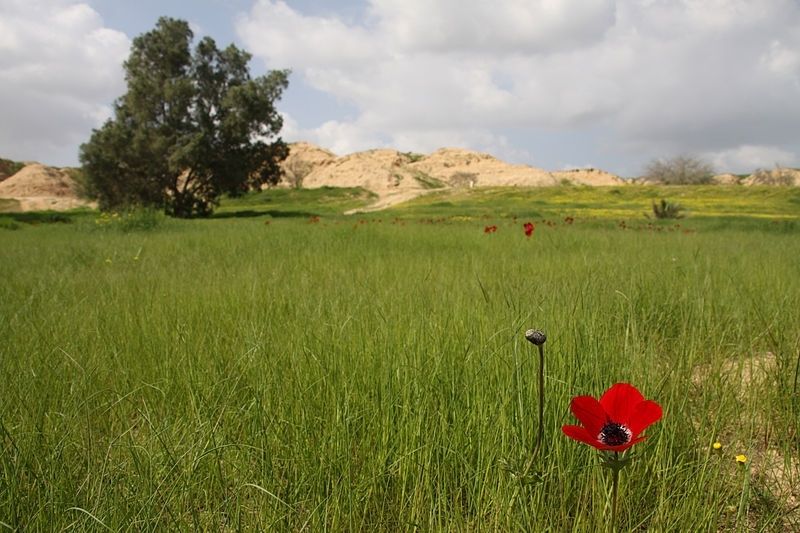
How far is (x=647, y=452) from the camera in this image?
1449 millimetres

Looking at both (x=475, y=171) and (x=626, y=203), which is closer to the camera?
→ (x=626, y=203)

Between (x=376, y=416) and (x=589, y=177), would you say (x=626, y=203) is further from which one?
(x=589, y=177)

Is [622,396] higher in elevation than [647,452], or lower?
higher

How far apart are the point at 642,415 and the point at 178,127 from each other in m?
35.0

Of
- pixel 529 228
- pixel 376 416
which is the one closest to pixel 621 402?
→ pixel 376 416

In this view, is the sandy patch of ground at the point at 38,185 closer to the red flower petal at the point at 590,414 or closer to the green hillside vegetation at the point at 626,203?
the green hillside vegetation at the point at 626,203

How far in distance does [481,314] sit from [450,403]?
2.63ft

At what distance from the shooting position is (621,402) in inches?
36.5

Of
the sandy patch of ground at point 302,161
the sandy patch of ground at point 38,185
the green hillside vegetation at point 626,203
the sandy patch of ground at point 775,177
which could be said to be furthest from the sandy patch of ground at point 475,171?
the sandy patch of ground at point 38,185

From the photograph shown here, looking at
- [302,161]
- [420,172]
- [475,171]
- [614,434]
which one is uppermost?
[302,161]

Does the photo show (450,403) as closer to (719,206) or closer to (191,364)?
(191,364)

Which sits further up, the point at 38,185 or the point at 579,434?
the point at 38,185

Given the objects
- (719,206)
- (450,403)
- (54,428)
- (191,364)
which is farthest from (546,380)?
(719,206)

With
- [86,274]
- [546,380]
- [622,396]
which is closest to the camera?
[622,396]
